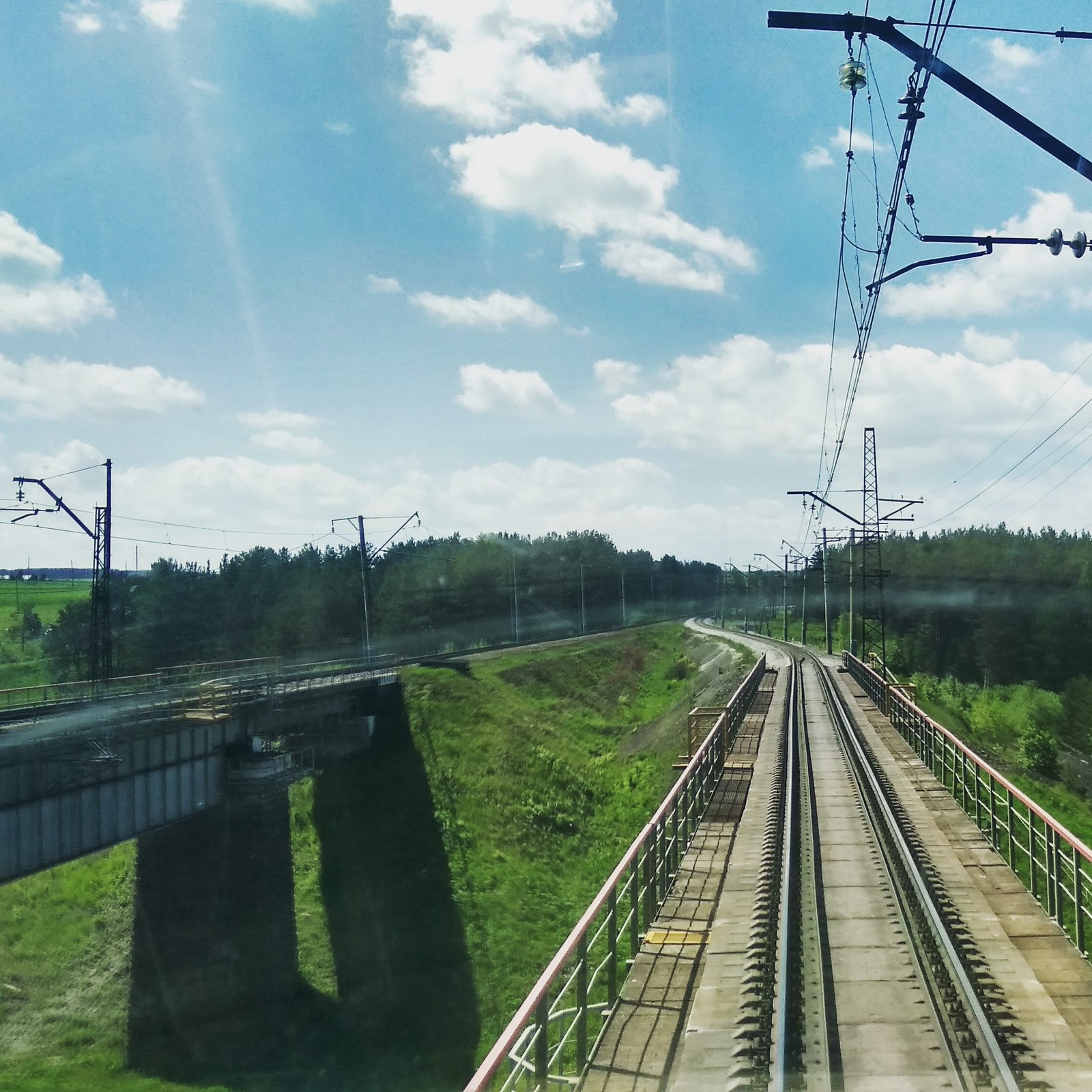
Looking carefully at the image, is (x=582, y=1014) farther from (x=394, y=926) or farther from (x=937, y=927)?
(x=394, y=926)

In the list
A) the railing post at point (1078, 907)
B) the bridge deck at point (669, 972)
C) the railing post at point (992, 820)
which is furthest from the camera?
the railing post at point (992, 820)

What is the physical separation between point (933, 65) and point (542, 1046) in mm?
7919

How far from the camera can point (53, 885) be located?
28469 mm

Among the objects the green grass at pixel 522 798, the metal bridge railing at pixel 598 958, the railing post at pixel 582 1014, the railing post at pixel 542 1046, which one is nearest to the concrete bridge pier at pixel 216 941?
the green grass at pixel 522 798

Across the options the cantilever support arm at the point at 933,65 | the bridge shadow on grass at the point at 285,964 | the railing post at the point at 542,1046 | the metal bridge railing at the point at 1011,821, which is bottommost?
the bridge shadow on grass at the point at 285,964

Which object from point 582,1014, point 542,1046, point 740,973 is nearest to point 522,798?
point 740,973

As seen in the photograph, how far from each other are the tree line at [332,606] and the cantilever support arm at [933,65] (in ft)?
170

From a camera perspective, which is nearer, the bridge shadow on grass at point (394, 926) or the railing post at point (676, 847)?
the railing post at point (676, 847)

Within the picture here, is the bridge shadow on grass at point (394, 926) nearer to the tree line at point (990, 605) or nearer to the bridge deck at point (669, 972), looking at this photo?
the bridge deck at point (669, 972)

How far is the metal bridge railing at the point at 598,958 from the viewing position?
577 cm

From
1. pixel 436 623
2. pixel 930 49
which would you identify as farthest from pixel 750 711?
pixel 436 623

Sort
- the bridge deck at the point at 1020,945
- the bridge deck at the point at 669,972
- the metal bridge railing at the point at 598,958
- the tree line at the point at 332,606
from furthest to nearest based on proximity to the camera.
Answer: the tree line at the point at 332,606 < the bridge deck at the point at 1020,945 < the bridge deck at the point at 669,972 < the metal bridge railing at the point at 598,958

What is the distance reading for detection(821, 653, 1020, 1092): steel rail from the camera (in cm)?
679

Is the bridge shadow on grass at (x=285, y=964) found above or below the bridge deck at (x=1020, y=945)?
below
